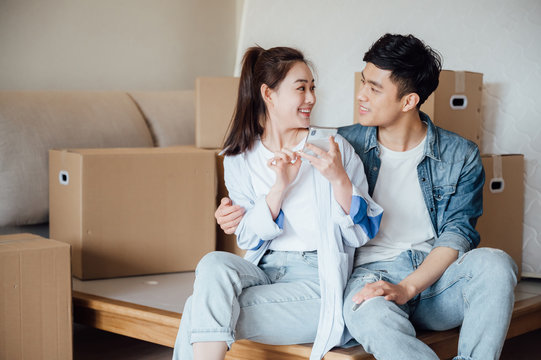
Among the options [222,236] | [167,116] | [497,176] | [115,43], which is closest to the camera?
[497,176]

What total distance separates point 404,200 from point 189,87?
189 cm

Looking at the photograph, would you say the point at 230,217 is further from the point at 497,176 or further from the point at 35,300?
the point at 497,176

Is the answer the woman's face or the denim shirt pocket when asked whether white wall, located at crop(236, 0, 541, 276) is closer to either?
the denim shirt pocket

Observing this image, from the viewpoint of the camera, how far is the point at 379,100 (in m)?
1.50

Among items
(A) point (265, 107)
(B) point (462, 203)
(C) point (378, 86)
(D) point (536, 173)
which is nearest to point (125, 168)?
(A) point (265, 107)

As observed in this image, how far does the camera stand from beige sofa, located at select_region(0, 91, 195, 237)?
84.9 inches

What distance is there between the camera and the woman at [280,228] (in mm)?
1305

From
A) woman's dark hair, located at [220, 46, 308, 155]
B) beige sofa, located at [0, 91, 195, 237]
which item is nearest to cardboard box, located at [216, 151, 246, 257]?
beige sofa, located at [0, 91, 195, 237]

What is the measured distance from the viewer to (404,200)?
1.51m

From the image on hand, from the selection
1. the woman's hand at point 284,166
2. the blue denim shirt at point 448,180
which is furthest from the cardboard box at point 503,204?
the woman's hand at point 284,166

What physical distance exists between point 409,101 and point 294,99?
0.27 m

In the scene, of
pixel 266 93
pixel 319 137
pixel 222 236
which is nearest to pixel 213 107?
pixel 222 236

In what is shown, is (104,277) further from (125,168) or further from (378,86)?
(378,86)

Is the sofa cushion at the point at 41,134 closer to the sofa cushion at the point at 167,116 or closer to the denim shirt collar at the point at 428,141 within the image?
the sofa cushion at the point at 167,116
